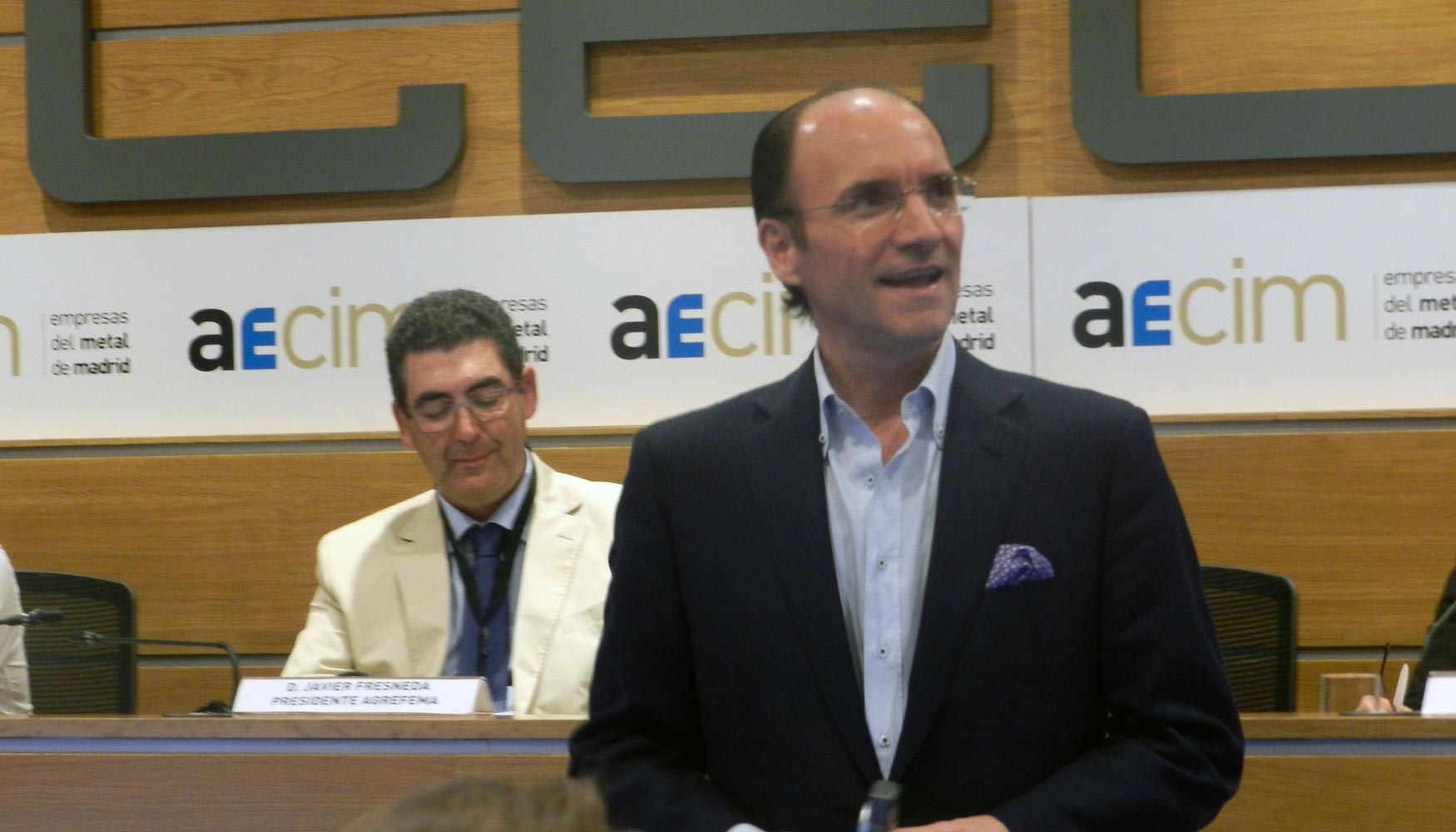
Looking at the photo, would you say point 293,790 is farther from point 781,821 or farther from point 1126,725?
point 1126,725

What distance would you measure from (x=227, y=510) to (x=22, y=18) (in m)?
1.58

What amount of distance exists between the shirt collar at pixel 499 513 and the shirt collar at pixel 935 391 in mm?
1646

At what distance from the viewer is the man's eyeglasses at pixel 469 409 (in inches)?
133

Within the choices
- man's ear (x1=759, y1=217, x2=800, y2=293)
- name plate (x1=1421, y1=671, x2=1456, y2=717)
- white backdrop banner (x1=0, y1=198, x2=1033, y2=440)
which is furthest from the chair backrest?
name plate (x1=1421, y1=671, x2=1456, y2=717)

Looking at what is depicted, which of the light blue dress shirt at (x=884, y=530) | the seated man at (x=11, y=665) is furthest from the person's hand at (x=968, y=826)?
the seated man at (x=11, y=665)

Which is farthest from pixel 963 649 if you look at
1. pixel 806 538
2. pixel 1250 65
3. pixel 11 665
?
pixel 1250 65

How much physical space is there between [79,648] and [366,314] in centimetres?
123

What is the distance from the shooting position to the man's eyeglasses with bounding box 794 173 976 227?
186cm

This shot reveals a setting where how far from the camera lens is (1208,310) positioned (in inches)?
167

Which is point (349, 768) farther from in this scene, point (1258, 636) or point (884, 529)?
point (1258, 636)

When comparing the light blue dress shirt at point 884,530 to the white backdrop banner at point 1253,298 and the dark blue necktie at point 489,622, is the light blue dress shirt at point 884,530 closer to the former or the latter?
the dark blue necktie at point 489,622

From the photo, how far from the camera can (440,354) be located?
134 inches

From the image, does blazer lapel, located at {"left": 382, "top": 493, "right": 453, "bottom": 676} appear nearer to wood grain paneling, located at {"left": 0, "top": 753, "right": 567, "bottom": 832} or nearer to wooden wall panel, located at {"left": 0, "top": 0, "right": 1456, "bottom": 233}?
wood grain paneling, located at {"left": 0, "top": 753, "right": 567, "bottom": 832}

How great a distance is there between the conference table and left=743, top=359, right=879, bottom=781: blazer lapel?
2.30 feet
